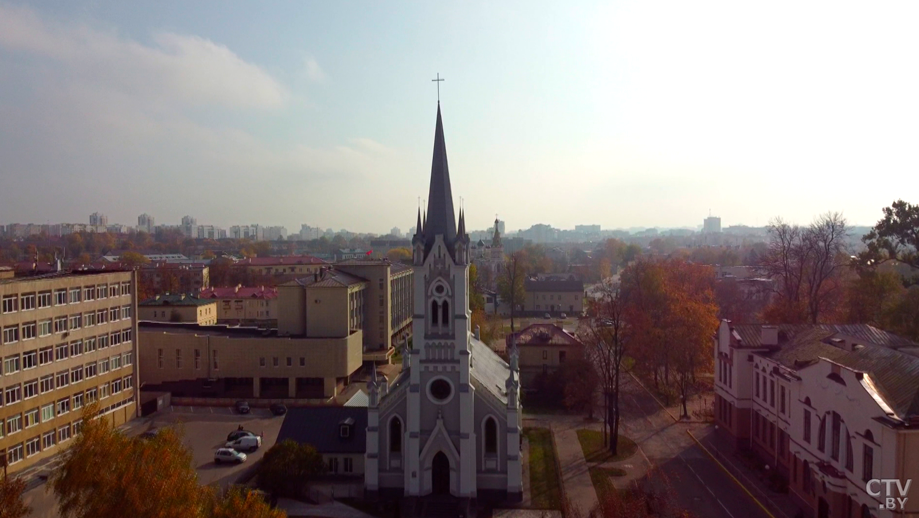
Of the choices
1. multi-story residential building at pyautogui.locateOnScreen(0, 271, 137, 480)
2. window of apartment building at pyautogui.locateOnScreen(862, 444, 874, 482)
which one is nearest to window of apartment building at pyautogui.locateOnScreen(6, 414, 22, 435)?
multi-story residential building at pyautogui.locateOnScreen(0, 271, 137, 480)

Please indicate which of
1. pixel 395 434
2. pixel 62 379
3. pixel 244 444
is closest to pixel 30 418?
pixel 62 379

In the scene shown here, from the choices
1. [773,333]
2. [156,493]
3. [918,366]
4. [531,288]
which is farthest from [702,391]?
[531,288]

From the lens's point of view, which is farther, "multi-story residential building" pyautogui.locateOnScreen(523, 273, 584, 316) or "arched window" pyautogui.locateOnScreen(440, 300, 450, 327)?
"multi-story residential building" pyautogui.locateOnScreen(523, 273, 584, 316)

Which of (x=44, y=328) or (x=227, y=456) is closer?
(x=227, y=456)

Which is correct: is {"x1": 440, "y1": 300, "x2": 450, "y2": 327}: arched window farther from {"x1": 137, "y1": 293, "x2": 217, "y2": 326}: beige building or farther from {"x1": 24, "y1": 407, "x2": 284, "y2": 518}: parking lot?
{"x1": 137, "y1": 293, "x2": 217, "y2": 326}: beige building

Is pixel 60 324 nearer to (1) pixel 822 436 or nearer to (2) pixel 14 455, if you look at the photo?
(2) pixel 14 455

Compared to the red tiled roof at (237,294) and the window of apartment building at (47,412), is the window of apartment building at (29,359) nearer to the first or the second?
the window of apartment building at (47,412)

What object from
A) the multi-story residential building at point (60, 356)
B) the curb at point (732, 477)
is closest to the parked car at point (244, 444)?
the multi-story residential building at point (60, 356)
